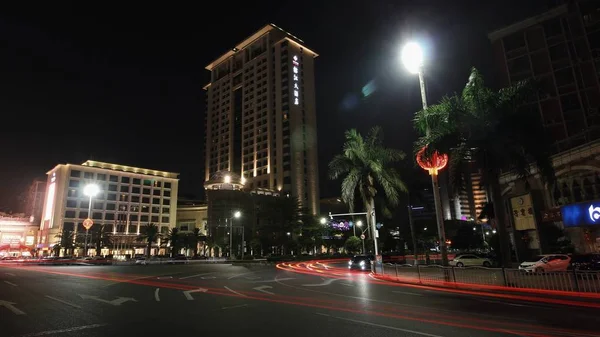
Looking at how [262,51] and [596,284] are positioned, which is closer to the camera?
[596,284]

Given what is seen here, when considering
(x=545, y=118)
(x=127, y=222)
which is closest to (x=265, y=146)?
(x=127, y=222)

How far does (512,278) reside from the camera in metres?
16.2

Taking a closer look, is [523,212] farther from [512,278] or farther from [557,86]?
[557,86]

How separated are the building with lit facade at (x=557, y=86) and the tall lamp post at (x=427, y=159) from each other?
21.7 m

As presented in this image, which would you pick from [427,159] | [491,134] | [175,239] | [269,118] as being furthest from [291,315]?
[269,118]

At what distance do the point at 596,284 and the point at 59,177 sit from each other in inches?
5323

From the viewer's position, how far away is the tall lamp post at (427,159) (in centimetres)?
1903

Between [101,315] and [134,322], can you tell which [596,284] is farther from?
[101,315]

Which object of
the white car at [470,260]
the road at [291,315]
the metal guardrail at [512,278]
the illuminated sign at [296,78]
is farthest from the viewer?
the illuminated sign at [296,78]

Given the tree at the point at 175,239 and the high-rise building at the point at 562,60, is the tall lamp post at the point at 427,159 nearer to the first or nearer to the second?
the high-rise building at the point at 562,60

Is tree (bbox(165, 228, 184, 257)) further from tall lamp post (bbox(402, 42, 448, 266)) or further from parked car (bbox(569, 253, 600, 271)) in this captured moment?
parked car (bbox(569, 253, 600, 271))

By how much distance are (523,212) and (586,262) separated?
52.1 feet

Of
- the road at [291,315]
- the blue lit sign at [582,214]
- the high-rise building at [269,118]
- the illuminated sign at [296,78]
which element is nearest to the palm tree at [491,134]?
the road at [291,315]

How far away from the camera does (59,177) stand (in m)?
116
